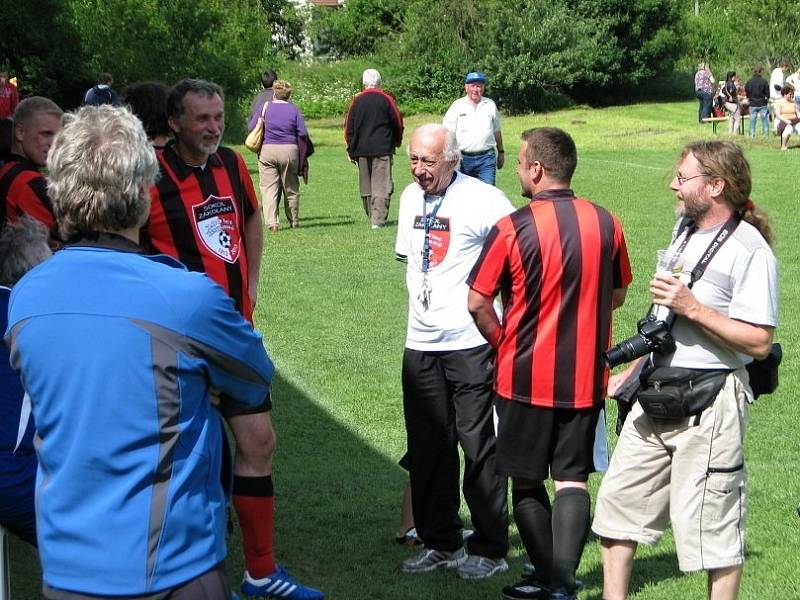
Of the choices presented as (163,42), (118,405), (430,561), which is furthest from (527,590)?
(163,42)

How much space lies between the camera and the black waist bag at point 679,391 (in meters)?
4.22

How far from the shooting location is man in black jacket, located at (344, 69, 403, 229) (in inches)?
627

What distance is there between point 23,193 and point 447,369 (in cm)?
228

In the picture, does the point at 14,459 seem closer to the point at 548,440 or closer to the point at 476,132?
the point at 548,440

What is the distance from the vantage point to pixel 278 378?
901cm

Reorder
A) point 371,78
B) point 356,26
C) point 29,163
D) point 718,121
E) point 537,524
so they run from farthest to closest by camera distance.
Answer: point 356,26 < point 718,121 < point 371,78 < point 29,163 < point 537,524

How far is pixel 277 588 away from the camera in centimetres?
495

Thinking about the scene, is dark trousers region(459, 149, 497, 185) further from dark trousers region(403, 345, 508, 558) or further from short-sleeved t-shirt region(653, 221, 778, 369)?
short-sleeved t-shirt region(653, 221, 778, 369)

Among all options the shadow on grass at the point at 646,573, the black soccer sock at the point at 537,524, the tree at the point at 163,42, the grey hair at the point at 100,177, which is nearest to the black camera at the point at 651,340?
the black soccer sock at the point at 537,524

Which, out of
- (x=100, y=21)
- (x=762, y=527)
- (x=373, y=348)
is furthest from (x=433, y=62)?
(x=762, y=527)

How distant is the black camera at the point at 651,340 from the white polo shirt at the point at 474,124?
11.6 meters

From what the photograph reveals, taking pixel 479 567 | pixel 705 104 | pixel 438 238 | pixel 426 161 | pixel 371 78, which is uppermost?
pixel 426 161

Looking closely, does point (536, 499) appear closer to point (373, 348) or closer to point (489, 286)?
point (489, 286)

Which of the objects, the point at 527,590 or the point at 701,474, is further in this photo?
the point at 527,590
